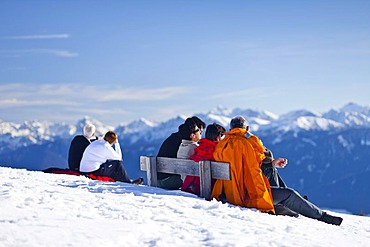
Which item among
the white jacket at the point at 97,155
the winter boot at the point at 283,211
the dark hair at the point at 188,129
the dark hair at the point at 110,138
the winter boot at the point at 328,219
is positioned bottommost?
the winter boot at the point at 328,219

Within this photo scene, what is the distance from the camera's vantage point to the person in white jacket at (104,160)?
14715 mm

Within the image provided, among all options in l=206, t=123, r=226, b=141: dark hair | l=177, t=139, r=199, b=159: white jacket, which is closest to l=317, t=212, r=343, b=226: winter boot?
l=206, t=123, r=226, b=141: dark hair

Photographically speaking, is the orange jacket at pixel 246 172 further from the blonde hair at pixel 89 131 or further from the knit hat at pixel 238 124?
the blonde hair at pixel 89 131

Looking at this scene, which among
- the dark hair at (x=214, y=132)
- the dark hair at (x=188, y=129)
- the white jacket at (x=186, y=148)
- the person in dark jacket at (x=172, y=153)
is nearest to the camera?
the dark hair at (x=214, y=132)

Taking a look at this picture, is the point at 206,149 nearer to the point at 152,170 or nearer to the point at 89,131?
the point at 152,170

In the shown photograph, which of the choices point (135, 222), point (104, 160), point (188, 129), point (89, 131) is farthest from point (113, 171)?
point (135, 222)

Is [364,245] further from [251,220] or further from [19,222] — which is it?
[19,222]

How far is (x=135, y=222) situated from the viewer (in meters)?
7.88

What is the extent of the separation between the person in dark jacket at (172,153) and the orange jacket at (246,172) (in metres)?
1.62

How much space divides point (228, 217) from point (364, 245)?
2.07m

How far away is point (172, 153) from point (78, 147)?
4070mm

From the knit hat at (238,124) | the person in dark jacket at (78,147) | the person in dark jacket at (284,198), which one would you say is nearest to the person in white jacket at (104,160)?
the person in dark jacket at (78,147)

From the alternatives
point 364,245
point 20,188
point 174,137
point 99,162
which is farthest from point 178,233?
point 99,162

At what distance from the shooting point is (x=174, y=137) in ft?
42.1
